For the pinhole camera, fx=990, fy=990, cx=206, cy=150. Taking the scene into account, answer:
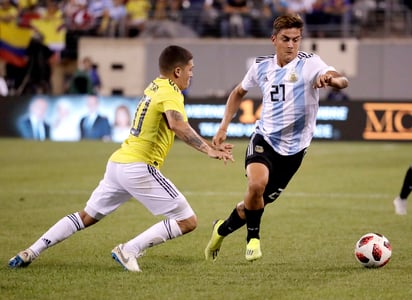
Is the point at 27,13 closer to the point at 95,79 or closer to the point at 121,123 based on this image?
the point at 95,79

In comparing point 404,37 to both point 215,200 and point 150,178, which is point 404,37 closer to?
point 215,200

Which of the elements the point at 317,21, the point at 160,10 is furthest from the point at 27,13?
the point at 317,21

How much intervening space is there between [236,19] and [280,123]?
75.4 feet

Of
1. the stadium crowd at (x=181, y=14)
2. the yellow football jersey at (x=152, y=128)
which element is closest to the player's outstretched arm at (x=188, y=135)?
the yellow football jersey at (x=152, y=128)

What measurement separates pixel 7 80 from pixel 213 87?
6826 millimetres

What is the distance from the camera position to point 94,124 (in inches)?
1095

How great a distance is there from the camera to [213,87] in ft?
110

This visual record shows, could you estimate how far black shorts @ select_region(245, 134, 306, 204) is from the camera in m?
9.19

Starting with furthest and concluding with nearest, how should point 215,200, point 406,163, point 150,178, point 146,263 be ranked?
point 406,163 → point 215,200 → point 146,263 → point 150,178

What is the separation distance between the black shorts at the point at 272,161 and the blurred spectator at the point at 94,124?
18466 mm

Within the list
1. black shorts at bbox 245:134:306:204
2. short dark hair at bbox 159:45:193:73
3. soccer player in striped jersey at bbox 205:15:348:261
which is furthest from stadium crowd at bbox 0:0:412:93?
short dark hair at bbox 159:45:193:73

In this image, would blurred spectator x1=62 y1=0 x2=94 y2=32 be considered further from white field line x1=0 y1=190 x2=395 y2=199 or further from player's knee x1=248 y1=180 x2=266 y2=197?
player's knee x1=248 y1=180 x2=266 y2=197

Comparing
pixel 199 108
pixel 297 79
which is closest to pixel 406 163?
pixel 199 108

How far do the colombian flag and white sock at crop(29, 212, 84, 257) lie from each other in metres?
23.7
